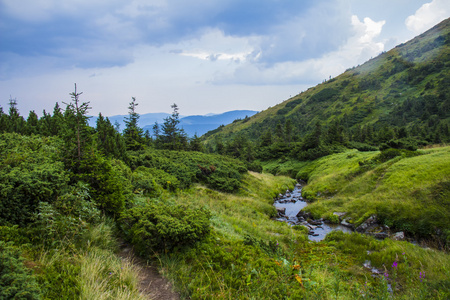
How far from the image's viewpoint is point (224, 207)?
53.7ft

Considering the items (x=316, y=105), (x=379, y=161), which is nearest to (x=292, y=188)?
(x=379, y=161)

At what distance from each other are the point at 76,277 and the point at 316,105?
14722 cm

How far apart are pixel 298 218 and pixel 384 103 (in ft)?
372

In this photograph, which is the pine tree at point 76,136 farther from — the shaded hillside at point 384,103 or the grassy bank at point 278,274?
the shaded hillside at point 384,103

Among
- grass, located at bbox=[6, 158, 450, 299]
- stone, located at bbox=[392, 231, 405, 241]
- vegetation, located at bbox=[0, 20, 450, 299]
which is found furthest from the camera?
stone, located at bbox=[392, 231, 405, 241]

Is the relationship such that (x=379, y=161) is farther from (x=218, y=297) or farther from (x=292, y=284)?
(x=218, y=297)

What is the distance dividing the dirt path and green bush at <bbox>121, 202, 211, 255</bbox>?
35cm

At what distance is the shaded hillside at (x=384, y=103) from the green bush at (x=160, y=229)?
49.6 m

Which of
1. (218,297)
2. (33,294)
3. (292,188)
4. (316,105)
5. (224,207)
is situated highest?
(316,105)

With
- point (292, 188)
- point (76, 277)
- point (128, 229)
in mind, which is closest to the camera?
point (76, 277)

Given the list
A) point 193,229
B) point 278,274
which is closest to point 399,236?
point 278,274

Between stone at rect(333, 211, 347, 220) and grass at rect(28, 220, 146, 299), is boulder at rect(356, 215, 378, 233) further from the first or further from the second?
grass at rect(28, 220, 146, 299)

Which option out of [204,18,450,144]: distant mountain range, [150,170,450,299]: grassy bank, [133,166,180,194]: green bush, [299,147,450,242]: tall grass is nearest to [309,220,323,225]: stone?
[299,147,450,242]: tall grass

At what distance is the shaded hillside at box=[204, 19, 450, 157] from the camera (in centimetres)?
6831
